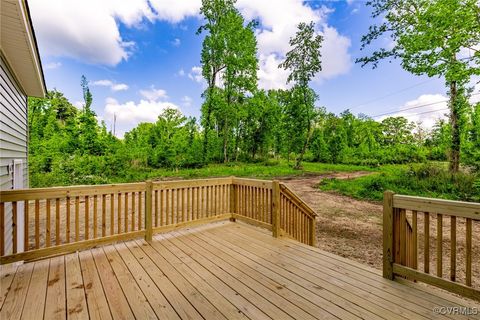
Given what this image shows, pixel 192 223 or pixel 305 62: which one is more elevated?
pixel 305 62

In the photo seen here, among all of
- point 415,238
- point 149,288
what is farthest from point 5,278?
point 415,238

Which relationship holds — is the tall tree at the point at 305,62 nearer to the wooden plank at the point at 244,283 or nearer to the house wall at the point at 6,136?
the wooden plank at the point at 244,283

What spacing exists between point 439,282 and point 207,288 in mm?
2306

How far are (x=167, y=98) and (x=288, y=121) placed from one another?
11469mm

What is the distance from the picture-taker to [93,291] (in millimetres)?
2307

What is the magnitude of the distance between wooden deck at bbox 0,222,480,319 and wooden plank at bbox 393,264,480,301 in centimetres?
12

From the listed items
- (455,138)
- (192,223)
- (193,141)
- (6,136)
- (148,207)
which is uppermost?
(193,141)

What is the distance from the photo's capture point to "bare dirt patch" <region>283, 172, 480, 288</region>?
4230mm

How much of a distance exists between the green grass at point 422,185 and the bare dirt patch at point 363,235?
1.58 meters

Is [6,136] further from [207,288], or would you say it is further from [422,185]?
[422,185]

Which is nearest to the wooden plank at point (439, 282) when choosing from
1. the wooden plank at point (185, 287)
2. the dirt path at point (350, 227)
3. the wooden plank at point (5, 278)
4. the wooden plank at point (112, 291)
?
the dirt path at point (350, 227)

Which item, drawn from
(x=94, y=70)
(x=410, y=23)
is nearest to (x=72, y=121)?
(x=94, y=70)

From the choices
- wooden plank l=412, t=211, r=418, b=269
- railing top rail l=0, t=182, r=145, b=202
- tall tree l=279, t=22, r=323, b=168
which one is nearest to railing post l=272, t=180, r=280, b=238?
wooden plank l=412, t=211, r=418, b=269

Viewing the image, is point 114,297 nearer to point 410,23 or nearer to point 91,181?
point 91,181
